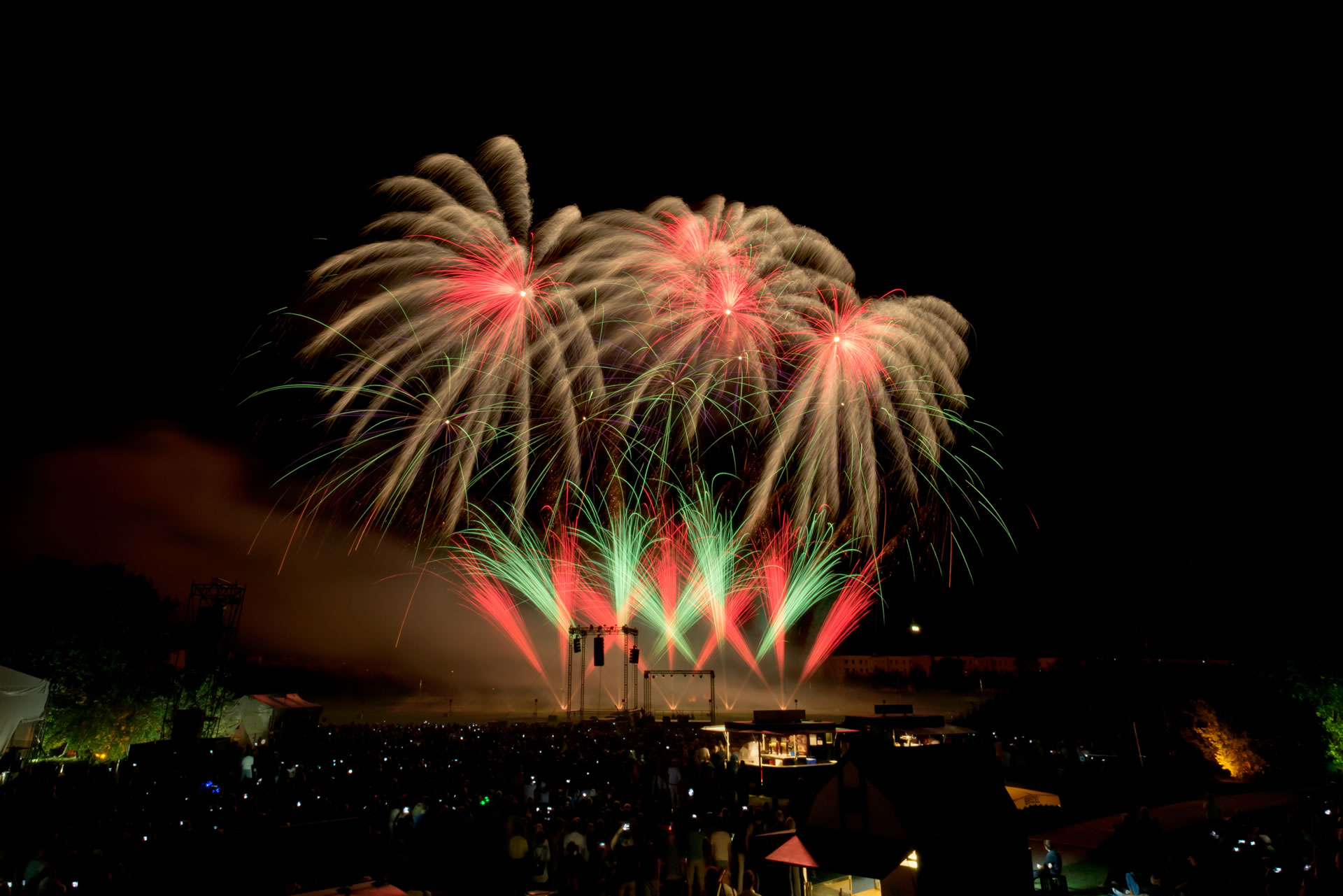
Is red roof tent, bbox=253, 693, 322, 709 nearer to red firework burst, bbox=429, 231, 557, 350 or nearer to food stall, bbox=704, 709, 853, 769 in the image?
food stall, bbox=704, 709, 853, 769

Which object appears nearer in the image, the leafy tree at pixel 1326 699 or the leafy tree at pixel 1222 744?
the leafy tree at pixel 1326 699

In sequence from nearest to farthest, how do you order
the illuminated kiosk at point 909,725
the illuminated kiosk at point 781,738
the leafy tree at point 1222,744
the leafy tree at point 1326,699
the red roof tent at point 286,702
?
the leafy tree at point 1326,699 → the illuminated kiosk at point 909,725 → the leafy tree at point 1222,744 → the illuminated kiosk at point 781,738 → the red roof tent at point 286,702

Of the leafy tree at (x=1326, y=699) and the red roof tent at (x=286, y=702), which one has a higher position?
the red roof tent at (x=286, y=702)

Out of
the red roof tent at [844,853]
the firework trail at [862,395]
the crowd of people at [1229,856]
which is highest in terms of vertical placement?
the firework trail at [862,395]

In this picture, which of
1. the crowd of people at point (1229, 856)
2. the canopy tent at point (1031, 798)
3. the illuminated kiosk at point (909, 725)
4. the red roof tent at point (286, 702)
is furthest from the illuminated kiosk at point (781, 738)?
the red roof tent at point (286, 702)

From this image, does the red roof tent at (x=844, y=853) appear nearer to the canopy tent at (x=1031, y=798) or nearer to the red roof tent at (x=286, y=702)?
the canopy tent at (x=1031, y=798)

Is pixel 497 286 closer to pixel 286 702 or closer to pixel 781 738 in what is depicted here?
pixel 781 738
